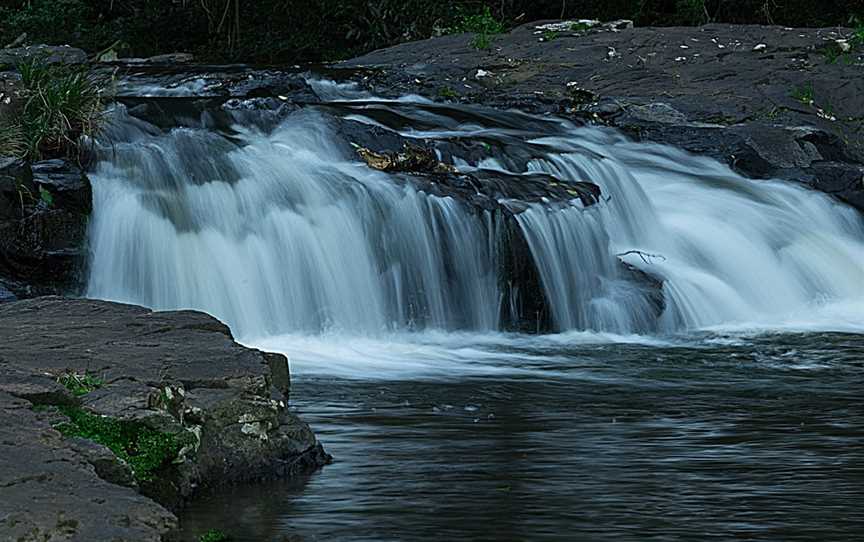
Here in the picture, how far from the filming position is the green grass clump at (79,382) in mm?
5000

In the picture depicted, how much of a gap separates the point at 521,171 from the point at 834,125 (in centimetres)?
502

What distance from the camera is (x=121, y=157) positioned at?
10.7 m

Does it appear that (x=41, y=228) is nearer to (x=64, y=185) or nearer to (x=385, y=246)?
(x=64, y=185)

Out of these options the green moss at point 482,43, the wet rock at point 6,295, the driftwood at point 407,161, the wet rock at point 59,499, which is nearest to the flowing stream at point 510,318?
the driftwood at point 407,161

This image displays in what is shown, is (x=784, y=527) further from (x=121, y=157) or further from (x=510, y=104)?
(x=510, y=104)

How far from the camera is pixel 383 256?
33.9ft

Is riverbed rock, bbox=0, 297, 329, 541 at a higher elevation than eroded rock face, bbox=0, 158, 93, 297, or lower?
lower

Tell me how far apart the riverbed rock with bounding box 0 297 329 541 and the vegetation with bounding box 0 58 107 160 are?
408 cm

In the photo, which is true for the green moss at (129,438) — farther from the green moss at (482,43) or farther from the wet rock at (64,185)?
the green moss at (482,43)

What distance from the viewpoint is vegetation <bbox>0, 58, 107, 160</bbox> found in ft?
34.1

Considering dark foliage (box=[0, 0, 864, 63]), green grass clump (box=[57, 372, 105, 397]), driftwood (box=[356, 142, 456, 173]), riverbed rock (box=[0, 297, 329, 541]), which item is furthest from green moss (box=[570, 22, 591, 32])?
green grass clump (box=[57, 372, 105, 397])

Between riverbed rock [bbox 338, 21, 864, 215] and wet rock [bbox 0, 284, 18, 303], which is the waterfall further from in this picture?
riverbed rock [bbox 338, 21, 864, 215]

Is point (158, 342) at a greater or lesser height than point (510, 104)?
lesser

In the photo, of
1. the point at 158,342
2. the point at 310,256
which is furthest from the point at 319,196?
the point at 158,342
